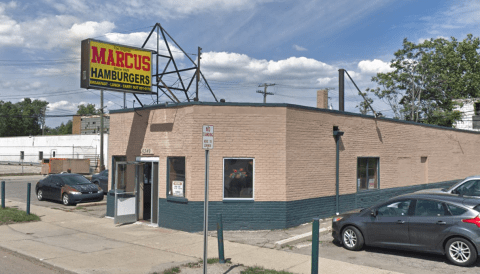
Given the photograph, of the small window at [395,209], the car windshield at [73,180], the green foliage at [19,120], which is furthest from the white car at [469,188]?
the green foliage at [19,120]

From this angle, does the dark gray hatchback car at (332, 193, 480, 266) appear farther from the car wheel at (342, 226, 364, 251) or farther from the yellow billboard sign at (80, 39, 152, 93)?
the yellow billboard sign at (80, 39, 152, 93)

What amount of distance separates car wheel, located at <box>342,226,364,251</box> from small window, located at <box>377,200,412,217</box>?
0.75 m

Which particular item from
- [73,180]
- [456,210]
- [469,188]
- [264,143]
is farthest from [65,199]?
[469,188]

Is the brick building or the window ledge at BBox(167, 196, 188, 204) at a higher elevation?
the brick building

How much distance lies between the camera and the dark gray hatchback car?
846 centimetres

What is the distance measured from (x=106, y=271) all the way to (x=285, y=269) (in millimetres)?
3634

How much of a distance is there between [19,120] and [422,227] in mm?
112327

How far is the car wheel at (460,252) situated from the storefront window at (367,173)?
7527 millimetres

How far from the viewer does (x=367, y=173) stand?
16.8 metres

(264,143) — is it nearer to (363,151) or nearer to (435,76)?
(363,151)

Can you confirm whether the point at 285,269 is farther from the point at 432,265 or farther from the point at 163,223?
the point at 163,223

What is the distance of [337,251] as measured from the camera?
400 inches

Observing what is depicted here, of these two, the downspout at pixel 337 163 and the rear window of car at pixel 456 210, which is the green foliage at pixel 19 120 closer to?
the downspout at pixel 337 163

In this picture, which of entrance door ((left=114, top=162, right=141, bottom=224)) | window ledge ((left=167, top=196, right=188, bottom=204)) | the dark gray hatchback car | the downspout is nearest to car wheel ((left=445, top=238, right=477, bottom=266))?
the dark gray hatchback car
